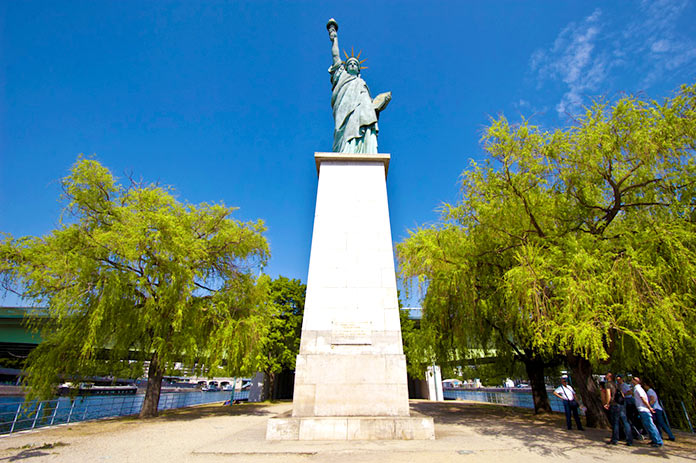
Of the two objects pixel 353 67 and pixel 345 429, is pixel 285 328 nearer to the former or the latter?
pixel 353 67

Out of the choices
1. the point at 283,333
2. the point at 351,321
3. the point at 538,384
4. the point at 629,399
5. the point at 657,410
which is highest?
the point at 283,333

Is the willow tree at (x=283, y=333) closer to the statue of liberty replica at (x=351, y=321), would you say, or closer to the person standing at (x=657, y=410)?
the statue of liberty replica at (x=351, y=321)

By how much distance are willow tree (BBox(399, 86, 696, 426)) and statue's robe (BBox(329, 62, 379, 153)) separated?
12.8 ft

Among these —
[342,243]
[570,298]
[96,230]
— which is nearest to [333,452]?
[342,243]

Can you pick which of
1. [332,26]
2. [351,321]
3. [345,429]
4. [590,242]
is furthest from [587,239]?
[332,26]

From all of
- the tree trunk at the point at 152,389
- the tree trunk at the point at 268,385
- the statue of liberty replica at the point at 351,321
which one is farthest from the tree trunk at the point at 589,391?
the tree trunk at the point at 268,385

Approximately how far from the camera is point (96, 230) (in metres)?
12.3

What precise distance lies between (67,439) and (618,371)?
1626cm

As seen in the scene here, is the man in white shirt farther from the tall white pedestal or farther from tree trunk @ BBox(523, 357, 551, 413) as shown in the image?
tree trunk @ BBox(523, 357, 551, 413)

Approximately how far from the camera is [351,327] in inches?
353

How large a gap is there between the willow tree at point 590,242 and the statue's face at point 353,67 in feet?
20.7

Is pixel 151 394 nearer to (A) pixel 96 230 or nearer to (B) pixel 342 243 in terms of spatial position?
(A) pixel 96 230

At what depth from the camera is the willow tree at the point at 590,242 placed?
759 centimetres

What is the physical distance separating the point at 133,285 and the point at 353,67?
11.9 m
